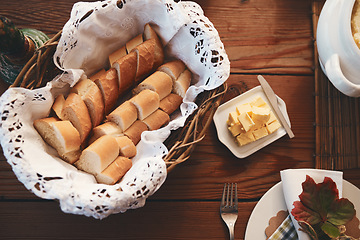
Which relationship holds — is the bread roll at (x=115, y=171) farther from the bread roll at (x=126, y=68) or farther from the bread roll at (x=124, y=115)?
the bread roll at (x=126, y=68)

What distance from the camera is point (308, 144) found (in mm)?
903

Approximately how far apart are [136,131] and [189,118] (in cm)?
12

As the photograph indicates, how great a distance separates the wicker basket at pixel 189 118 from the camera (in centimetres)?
69

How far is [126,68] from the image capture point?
77cm

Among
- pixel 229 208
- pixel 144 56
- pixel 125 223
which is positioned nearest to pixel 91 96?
pixel 144 56

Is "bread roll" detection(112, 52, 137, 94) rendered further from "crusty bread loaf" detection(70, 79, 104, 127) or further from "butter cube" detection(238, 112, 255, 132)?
"butter cube" detection(238, 112, 255, 132)

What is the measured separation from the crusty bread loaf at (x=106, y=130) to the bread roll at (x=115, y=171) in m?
0.06

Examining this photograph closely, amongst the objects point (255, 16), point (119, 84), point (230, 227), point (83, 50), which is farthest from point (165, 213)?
point (255, 16)

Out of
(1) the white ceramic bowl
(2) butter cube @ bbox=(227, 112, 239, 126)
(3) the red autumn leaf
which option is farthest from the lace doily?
(3) the red autumn leaf

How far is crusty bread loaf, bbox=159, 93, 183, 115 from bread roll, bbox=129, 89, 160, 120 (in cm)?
3

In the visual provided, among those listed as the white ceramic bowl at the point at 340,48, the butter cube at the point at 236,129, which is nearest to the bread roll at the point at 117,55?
the butter cube at the point at 236,129

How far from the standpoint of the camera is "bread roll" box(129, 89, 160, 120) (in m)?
0.75

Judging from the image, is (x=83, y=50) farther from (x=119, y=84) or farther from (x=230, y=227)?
(x=230, y=227)

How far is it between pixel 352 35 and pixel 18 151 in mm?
723
